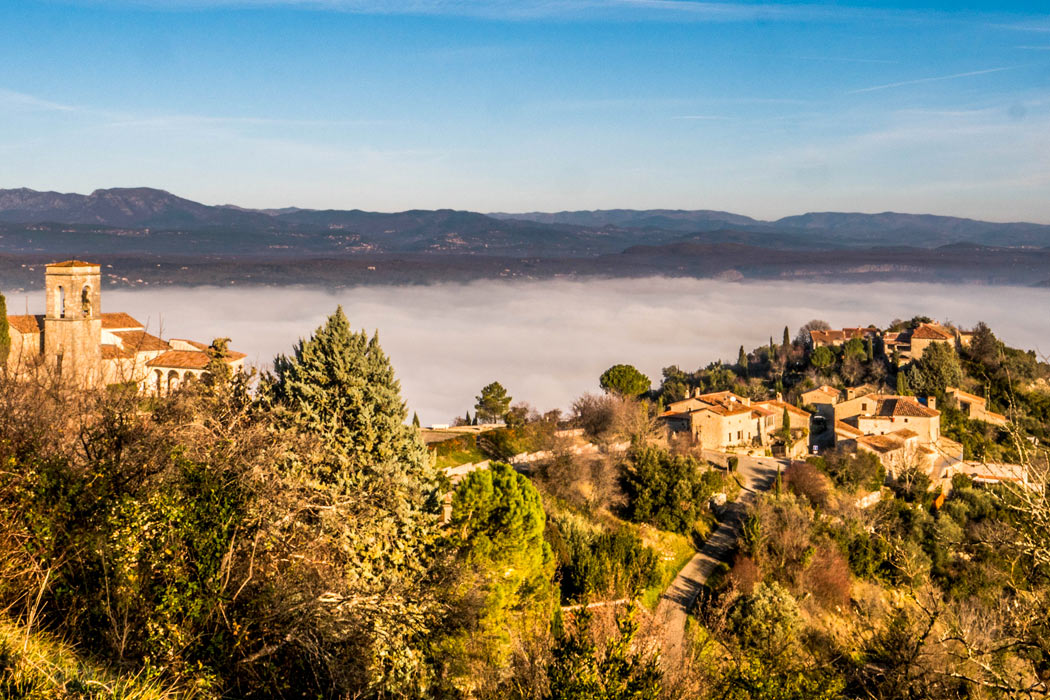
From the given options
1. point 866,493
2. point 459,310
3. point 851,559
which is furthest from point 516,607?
point 459,310

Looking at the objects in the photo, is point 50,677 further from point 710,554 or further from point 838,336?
point 838,336

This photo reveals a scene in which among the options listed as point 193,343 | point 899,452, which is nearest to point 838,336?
point 899,452

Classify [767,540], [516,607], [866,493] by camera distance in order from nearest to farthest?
[516,607], [767,540], [866,493]

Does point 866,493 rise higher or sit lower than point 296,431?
lower

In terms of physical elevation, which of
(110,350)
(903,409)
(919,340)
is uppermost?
(110,350)

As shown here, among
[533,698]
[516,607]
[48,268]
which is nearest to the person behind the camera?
[533,698]

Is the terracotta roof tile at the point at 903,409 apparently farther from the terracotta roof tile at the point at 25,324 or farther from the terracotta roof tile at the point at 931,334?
the terracotta roof tile at the point at 25,324

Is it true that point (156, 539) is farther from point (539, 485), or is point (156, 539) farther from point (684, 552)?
point (684, 552)
